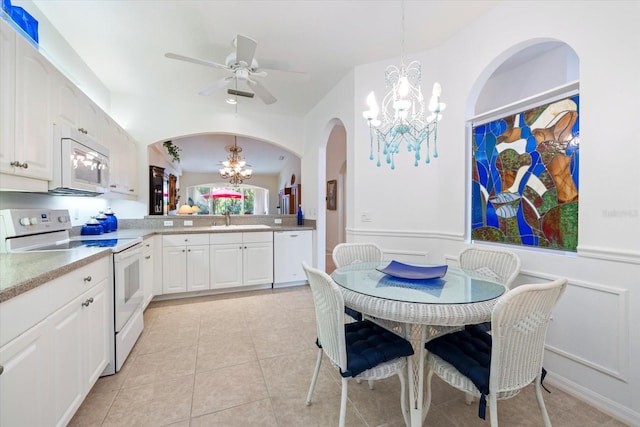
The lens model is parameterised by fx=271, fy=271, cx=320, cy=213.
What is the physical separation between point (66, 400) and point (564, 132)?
3375 mm

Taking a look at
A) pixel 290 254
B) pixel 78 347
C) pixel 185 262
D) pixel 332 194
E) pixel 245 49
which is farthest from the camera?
pixel 332 194

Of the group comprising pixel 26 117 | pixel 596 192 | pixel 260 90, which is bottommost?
pixel 596 192

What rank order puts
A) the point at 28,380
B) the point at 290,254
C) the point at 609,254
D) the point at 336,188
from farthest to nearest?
the point at 336,188 → the point at 290,254 → the point at 609,254 → the point at 28,380

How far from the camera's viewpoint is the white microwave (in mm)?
1903

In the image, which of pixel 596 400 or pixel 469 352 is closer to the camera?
pixel 469 352

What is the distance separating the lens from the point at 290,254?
4.01 m

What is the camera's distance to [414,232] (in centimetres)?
294

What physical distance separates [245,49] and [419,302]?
2.22 metres

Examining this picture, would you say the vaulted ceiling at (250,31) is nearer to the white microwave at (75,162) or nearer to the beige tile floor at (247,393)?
the white microwave at (75,162)

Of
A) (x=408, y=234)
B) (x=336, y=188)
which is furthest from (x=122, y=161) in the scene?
(x=336, y=188)

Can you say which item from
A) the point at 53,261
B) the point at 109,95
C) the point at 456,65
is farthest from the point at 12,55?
the point at 456,65

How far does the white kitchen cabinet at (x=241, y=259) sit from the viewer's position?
3.64m

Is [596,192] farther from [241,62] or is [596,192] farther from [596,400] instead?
[241,62]

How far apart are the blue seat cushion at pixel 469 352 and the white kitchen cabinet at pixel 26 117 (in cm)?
250
